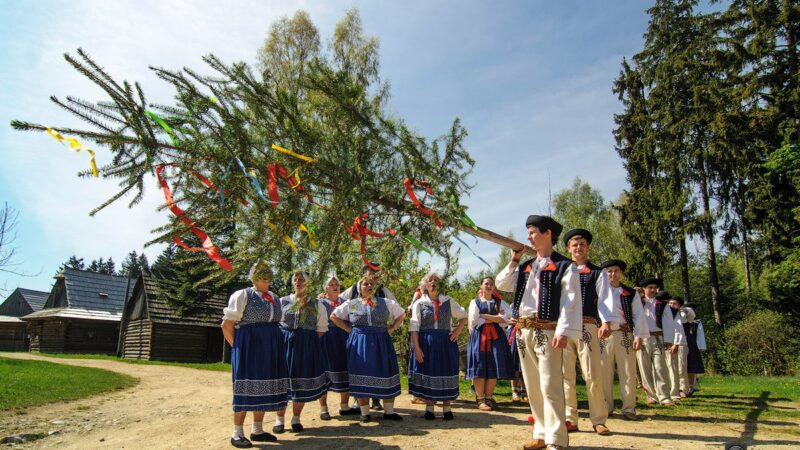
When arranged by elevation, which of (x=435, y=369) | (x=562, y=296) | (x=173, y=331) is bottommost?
(x=173, y=331)

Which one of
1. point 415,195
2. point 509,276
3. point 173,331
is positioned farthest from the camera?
point 173,331

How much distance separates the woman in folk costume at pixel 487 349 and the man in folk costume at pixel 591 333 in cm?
199

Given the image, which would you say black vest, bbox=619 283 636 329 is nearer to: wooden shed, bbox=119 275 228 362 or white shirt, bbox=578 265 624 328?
white shirt, bbox=578 265 624 328

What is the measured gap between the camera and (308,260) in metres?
3.58

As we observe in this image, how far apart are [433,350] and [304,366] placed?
68.8 inches

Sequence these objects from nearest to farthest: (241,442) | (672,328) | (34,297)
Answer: (241,442)
(672,328)
(34,297)

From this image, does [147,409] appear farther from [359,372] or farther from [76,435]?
[359,372]

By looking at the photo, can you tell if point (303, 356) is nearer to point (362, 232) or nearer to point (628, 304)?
point (362, 232)

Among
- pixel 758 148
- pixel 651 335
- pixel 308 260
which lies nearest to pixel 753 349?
pixel 758 148

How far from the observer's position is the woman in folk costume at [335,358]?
23.0 feet

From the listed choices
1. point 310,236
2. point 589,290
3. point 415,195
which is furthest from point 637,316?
point 310,236

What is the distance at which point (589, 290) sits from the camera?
601cm

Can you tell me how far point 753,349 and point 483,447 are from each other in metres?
17.1

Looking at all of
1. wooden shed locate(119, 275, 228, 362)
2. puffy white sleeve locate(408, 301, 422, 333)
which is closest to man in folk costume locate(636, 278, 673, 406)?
puffy white sleeve locate(408, 301, 422, 333)
